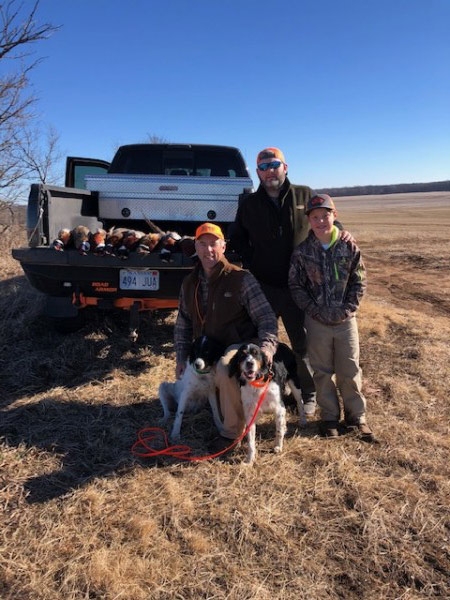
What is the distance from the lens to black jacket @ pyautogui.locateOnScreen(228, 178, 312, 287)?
4.02 meters

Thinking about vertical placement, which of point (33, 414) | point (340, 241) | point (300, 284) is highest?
point (340, 241)

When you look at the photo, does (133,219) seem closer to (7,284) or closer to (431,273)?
(7,284)

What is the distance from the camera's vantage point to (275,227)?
4.06m

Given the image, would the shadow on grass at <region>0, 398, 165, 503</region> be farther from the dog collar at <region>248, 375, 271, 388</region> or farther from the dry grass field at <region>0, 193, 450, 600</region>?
the dog collar at <region>248, 375, 271, 388</region>

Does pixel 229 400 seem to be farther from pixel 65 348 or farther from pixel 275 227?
pixel 65 348

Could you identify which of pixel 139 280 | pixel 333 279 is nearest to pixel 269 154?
pixel 333 279

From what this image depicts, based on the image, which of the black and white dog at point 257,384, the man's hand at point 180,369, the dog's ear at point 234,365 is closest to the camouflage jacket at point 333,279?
the black and white dog at point 257,384

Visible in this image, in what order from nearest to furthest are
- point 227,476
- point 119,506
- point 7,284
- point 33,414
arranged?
point 119,506 → point 227,476 → point 33,414 → point 7,284

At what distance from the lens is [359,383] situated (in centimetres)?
383

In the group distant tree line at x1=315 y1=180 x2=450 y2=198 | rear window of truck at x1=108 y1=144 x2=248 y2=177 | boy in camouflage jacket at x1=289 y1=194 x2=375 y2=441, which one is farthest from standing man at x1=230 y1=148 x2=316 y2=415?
distant tree line at x1=315 y1=180 x2=450 y2=198

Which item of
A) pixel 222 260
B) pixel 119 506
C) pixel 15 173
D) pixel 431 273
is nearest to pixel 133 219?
pixel 222 260

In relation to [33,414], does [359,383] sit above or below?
above

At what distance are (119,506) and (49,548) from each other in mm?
457

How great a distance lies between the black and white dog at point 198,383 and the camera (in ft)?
12.0
